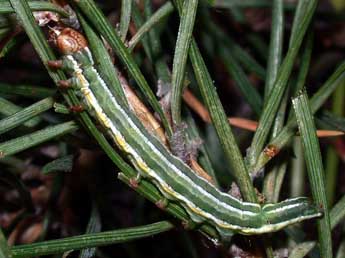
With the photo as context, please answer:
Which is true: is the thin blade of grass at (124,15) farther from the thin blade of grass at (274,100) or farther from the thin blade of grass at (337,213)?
the thin blade of grass at (337,213)

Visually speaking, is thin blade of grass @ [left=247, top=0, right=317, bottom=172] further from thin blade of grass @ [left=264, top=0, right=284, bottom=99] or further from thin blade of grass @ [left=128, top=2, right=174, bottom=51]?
thin blade of grass @ [left=128, top=2, right=174, bottom=51]

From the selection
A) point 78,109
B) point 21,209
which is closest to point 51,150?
point 21,209

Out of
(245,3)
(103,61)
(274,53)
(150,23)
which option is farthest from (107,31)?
(245,3)

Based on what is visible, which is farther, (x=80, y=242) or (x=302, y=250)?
(x=302, y=250)

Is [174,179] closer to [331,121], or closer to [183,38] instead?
[183,38]

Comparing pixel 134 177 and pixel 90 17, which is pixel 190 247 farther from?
pixel 90 17

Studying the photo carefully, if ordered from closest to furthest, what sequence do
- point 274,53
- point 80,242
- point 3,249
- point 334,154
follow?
1. point 3,249
2. point 80,242
3. point 274,53
4. point 334,154

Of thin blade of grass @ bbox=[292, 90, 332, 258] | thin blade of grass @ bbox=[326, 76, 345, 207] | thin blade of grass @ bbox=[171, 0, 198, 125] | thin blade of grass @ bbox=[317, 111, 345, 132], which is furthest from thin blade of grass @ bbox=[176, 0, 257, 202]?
thin blade of grass @ bbox=[326, 76, 345, 207]
